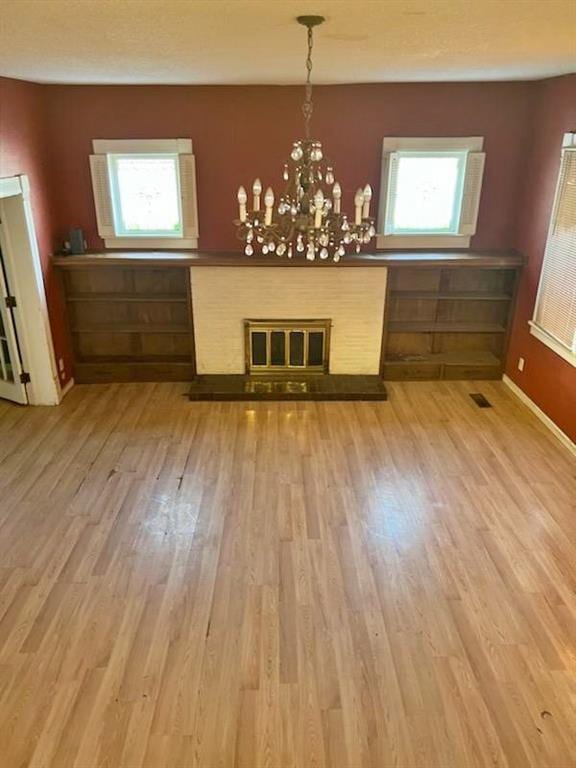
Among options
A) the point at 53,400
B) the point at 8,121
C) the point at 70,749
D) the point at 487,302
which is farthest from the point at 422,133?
the point at 70,749

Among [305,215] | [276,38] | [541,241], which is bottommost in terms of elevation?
[541,241]

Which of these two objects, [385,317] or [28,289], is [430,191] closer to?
[385,317]

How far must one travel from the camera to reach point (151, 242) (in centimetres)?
536

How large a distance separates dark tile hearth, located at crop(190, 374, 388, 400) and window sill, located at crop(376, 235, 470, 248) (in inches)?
54.0

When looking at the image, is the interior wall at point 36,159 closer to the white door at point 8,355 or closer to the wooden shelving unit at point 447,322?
the white door at point 8,355

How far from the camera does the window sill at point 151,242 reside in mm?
5348

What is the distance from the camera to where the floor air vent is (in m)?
5.26

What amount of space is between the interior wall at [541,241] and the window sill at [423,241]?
0.58m

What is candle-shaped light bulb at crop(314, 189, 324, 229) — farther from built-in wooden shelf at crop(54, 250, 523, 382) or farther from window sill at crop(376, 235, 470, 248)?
window sill at crop(376, 235, 470, 248)

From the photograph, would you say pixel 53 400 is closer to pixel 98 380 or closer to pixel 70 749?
pixel 98 380

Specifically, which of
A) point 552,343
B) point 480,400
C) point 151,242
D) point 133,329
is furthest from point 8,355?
point 552,343

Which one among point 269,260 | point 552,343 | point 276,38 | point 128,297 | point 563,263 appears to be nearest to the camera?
point 276,38

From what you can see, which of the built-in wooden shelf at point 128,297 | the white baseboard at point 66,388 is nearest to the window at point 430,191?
the built-in wooden shelf at point 128,297

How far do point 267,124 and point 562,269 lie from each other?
2.93 metres
